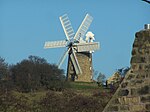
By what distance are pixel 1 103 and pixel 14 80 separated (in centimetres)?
1288

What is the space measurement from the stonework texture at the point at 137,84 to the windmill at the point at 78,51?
132 ft

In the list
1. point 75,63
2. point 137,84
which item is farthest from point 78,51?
point 137,84

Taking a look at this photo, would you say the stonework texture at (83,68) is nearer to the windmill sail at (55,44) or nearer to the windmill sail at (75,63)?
the windmill sail at (75,63)

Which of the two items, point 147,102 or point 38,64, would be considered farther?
point 38,64

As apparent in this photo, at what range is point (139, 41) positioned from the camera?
322 inches

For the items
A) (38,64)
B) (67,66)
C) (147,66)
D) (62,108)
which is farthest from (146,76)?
(67,66)

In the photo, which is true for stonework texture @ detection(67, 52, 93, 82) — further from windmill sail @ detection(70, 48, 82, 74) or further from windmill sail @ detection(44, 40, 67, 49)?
windmill sail @ detection(44, 40, 67, 49)

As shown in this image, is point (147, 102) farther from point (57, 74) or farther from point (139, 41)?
point (57, 74)

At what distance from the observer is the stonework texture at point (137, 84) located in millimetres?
7742

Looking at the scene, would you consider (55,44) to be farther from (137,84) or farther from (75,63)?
(137,84)

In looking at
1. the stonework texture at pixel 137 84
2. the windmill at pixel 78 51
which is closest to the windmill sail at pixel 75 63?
the windmill at pixel 78 51

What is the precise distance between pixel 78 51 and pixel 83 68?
2.71 m

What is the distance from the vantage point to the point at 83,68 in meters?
51.5

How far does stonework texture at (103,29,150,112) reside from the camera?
7.74 metres
